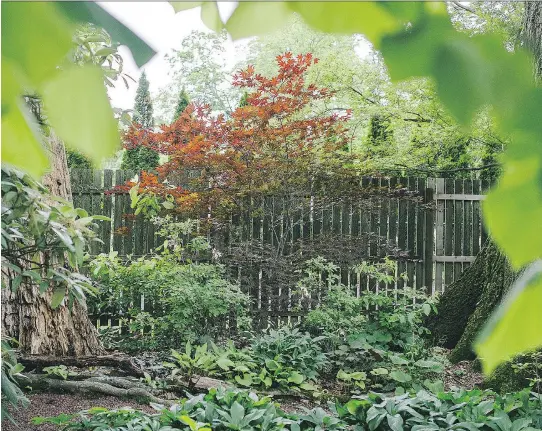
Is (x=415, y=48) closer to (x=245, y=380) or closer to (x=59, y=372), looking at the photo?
(x=59, y=372)

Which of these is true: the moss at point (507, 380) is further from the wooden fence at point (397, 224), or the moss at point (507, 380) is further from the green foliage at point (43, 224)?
the green foliage at point (43, 224)

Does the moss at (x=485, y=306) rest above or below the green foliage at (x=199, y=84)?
below

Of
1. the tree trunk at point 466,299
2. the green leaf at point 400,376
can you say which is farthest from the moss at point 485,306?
the green leaf at point 400,376

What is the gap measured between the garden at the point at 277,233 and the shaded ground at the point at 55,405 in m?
0.02

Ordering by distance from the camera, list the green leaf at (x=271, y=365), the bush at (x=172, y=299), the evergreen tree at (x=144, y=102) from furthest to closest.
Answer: the evergreen tree at (x=144, y=102), the bush at (x=172, y=299), the green leaf at (x=271, y=365)

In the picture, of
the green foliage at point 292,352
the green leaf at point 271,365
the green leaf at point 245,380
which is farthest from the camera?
the green foliage at point 292,352

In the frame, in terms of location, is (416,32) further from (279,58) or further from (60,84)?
(279,58)

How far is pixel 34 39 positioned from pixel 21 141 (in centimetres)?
4

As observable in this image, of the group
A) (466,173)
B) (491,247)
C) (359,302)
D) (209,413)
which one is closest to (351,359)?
(359,302)

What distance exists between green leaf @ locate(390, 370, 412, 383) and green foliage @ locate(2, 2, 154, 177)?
14.4ft

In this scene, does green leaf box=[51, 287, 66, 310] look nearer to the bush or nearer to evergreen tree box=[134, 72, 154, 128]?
the bush

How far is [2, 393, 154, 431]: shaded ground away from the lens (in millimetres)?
3115

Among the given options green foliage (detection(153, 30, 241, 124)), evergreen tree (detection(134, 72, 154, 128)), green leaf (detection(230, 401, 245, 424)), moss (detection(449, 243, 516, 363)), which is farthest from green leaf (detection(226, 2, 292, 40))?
green foliage (detection(153, 30, 241, 124))

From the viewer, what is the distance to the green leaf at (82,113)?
249 mm
